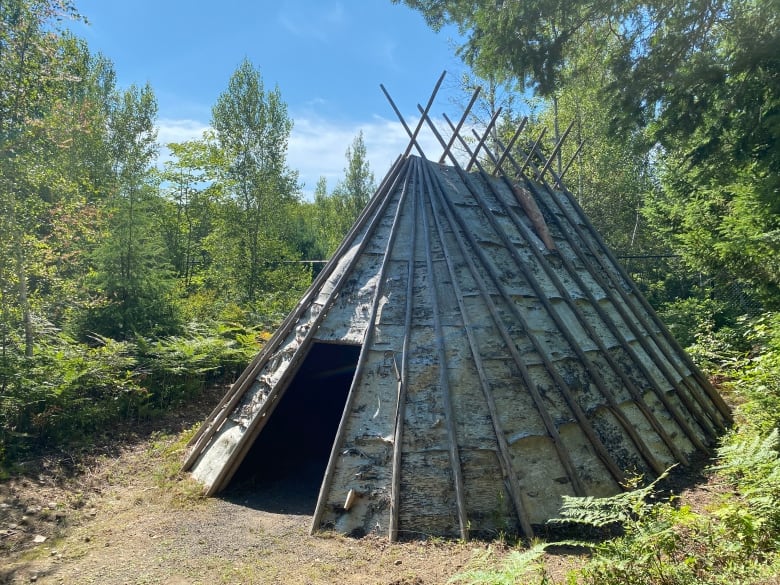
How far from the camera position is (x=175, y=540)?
582 cm

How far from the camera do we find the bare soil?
16.7 ft

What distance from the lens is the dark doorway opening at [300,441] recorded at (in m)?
7.15

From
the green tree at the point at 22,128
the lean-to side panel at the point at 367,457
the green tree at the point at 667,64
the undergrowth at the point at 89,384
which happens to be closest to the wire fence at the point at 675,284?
the green tree at the point at 667,64

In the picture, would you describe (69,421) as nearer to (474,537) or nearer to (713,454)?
(474,537)

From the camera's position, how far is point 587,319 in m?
7.80

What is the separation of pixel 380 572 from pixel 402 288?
342 centimetres

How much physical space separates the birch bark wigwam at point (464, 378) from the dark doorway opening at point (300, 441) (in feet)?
0.26

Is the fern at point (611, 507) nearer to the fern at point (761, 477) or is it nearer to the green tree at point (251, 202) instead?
the fern at point (761, 477)

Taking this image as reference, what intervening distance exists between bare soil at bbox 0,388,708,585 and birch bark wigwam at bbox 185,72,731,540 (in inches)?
14.5

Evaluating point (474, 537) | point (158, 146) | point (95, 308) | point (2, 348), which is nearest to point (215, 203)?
point (158, 146)

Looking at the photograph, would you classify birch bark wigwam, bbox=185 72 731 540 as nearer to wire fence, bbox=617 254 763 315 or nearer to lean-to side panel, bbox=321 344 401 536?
lean-to side panel, bbox=321 344 401 536

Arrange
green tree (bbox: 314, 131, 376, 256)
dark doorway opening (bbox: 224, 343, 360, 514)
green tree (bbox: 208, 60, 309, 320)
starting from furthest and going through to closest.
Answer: green tree (bbox: 314, 131, 376, 256), green tree (bbox: 208, 60, 309, 320), dark doorway opening (bbox: 224, 343, 360, 514)

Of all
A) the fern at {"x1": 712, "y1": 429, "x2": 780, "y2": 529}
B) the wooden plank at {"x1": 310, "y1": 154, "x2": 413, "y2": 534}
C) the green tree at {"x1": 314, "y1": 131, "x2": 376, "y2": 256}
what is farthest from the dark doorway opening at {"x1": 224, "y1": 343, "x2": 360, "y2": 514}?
the green tree at {"x1": 314, "y1": 131, "x2": 376, "y2": 256}

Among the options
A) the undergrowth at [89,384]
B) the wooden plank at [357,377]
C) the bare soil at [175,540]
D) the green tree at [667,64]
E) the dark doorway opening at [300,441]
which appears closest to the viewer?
the bare soil at [175,540]
